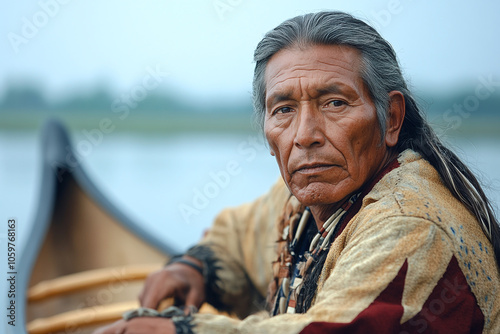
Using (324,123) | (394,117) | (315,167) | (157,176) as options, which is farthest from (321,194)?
(157,176)

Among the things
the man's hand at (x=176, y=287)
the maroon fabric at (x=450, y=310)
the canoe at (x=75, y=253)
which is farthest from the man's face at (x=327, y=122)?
the canoe at (x=75, y=253)

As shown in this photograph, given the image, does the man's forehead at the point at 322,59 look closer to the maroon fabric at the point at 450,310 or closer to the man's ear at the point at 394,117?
the man's ear at the point at 394,117

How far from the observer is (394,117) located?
156 centimetres

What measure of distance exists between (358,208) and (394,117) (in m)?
0.25

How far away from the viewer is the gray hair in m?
1.46

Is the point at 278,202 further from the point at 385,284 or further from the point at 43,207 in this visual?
the point at 43,207

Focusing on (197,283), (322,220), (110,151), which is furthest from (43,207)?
(110,151)

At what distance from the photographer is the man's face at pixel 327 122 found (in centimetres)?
145

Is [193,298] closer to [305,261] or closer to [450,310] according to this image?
[305,261]

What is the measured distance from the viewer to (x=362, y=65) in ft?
4.82

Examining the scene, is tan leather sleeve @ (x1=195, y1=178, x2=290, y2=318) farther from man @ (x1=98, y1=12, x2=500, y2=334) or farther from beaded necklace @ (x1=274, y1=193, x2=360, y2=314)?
beaded necklace @ (x1=274, y1=193, x2=360, y2=314)

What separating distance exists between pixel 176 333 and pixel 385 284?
0.39 metres

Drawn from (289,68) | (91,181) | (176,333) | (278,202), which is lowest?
(91,181)

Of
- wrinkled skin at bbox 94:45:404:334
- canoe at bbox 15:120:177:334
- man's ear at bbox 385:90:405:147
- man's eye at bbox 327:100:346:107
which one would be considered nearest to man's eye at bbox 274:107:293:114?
wrinkled skin at bbox 94:45:404:334
